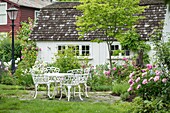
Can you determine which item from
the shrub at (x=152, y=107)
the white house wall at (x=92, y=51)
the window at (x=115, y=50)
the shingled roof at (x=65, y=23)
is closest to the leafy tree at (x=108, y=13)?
the window at (x=115, y=50)

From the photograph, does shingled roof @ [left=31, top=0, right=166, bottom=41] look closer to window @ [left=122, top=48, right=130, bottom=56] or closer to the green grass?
window @ [left=122, top=48, right=130, bottom=56]

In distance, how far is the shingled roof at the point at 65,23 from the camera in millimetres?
20388

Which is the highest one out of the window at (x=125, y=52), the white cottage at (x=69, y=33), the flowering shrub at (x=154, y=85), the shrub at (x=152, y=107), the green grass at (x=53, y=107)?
the white cottage at (x=69, y=33)

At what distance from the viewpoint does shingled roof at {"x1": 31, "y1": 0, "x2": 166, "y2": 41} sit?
2039 cm

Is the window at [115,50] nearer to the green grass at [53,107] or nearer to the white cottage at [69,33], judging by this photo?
the white cottage at [69,33]

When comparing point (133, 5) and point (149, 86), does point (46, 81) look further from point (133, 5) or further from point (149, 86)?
point (133, 5)

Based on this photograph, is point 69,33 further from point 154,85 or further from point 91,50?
point 154,85

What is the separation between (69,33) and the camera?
21406 mm

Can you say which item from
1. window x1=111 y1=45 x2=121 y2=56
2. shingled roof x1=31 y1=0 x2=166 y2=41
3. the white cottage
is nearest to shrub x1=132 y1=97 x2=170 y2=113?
window x1=111 y1=45 x2=121 y2=56

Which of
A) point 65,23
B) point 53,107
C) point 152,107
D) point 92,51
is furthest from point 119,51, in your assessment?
point 152,107

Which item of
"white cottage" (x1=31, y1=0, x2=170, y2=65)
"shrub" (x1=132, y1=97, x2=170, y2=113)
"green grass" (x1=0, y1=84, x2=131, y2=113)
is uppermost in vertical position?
"white cottage" (x1=31, y1=0, x2=170, y2=65)

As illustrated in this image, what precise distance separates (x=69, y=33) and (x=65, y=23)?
0.97 m

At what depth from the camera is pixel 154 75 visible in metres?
9.38

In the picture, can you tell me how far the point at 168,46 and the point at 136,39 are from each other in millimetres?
9434
